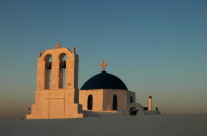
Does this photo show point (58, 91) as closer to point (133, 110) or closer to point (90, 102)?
point (133, 110)

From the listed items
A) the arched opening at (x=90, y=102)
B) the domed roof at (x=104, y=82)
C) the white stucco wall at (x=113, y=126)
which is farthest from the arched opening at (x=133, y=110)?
the white stucco wall at (x=113, y=126)

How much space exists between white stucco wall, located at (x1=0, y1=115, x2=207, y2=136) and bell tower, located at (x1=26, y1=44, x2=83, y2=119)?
5873 millimetres

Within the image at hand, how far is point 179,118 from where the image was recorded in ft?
35.6

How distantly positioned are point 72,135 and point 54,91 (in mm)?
8062

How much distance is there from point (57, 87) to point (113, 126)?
365 inches

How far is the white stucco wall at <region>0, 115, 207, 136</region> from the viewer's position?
34.9ft

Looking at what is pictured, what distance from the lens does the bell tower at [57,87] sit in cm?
2036

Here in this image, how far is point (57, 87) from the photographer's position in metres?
20.8

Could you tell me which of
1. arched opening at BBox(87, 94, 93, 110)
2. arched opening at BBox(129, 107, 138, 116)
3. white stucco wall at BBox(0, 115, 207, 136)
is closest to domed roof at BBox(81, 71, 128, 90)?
arched opening at BBox(87, 94, 93, 110)

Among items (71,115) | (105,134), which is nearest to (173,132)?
(105,134)

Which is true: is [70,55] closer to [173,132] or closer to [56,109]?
[56,109]

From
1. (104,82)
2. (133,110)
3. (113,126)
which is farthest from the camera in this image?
(104,82)

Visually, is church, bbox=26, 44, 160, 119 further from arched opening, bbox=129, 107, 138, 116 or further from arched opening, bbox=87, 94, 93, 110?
arched opening, bbox=87, 94, 93, 110

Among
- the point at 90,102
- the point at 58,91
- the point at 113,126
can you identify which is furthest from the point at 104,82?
the point at 113,126
